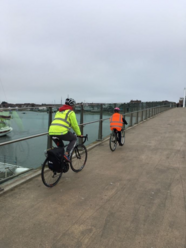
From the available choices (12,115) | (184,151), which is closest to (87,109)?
(12,115)

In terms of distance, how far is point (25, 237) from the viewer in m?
2.36

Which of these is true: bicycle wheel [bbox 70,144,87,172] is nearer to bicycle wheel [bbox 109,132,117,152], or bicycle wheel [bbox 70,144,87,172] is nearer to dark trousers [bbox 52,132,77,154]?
dark trousers [bbox 52,132,77,154]

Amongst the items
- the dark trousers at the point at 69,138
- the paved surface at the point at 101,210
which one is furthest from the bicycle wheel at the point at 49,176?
the dark trousers at the point at 69,138

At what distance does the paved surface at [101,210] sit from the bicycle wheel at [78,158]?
0.56ft

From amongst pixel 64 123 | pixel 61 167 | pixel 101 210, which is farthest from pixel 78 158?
pixel 101 210

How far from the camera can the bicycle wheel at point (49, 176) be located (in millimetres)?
3520

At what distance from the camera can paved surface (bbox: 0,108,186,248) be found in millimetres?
2334

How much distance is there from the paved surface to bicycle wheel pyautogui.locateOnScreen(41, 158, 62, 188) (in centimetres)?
11

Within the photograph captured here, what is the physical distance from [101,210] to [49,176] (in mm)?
1254

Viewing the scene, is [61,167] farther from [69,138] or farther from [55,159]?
[69,138]

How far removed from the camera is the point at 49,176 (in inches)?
145

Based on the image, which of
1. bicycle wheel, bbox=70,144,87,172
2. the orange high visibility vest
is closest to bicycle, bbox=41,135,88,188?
bicycle wheel, bbox=70,144,87,172

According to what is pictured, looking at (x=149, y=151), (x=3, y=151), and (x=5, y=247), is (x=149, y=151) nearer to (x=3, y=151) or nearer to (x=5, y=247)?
(x=3, y=151)

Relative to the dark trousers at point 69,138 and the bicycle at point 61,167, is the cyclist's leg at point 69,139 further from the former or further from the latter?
the bicycle at point 61,167
